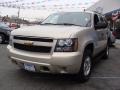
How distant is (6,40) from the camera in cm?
1548

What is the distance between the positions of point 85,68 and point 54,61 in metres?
1.18

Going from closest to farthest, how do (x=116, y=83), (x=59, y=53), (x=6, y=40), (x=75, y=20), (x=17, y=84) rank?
1. (x=59, y=53)
2. (x=17, y=84)
3. (x=116, y=83)
4. (x=75, y=20)
5. (x=6, y=40)

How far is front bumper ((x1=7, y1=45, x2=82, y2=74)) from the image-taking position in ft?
17.8

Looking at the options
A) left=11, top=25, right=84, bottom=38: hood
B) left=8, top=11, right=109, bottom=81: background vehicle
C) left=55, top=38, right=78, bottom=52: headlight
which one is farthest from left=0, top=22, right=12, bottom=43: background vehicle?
left=55, top=38, right=78, bottom=52: headlight

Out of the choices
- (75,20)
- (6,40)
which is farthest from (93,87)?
(6,40)

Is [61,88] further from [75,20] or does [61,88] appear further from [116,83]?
[75,20]

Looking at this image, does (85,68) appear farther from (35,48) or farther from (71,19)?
(71,19)

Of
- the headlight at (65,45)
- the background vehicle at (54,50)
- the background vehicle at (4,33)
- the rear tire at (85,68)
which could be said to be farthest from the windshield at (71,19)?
the background vehicle at (4,33)

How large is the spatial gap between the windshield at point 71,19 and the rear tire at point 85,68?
0.91 meters

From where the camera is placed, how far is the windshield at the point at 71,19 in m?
6.99

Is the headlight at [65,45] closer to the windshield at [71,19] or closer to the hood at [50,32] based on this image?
the hood at [50,32]

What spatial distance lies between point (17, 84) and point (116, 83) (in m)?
2.45

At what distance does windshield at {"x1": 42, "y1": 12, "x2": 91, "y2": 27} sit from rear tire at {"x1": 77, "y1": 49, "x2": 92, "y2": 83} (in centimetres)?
91

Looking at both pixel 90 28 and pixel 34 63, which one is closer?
pixel 34 63
